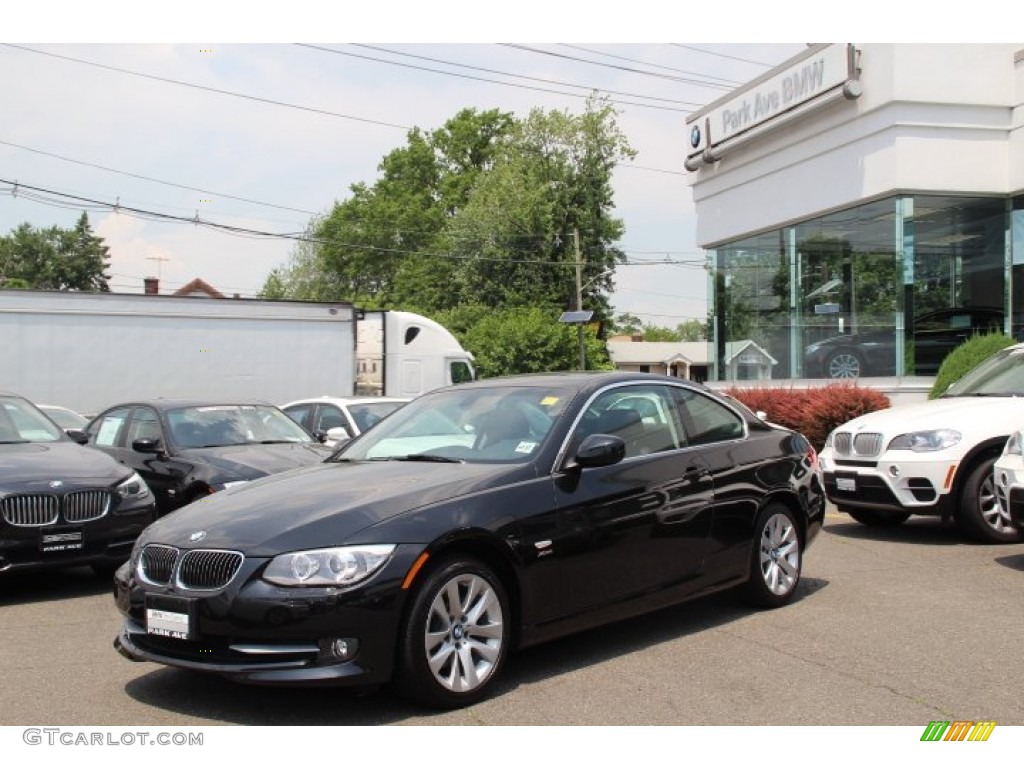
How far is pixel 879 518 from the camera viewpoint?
1073 centimetres

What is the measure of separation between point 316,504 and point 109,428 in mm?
7084

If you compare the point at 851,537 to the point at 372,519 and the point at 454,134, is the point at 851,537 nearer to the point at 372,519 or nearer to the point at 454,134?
the point at 372,519

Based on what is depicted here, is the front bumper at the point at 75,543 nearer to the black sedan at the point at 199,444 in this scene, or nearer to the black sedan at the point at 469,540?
the black sedan at the point at 199,444

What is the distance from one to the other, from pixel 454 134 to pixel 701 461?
59.2 metres

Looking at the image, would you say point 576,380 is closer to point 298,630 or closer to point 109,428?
point 298,630

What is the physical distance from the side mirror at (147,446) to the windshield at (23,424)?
2.16ft

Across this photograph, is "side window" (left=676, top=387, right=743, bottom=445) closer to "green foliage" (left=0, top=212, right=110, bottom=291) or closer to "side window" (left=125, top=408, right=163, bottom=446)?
"side window" (left=125, top=408, right=163, bottom=446)

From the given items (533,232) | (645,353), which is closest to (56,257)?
(645,353)

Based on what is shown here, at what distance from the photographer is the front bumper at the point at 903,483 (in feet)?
30.1

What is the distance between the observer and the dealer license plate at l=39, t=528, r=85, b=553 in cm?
776

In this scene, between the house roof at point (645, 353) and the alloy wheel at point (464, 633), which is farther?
the house roof at point (645, 353)

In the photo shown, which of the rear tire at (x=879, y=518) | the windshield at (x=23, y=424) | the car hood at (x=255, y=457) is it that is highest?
the windshield at (x=23, y=424)

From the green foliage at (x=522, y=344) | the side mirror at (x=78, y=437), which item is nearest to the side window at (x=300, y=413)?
the side mirror at (x=78, y=437)

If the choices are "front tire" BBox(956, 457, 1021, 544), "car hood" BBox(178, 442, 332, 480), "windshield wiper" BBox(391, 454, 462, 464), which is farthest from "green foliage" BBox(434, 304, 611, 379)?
"windshield wiper" BBox(391, 454, 462, 464)
